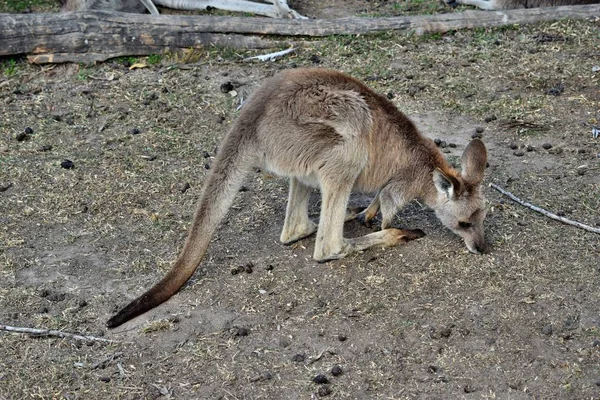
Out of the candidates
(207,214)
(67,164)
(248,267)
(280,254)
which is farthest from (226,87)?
(207,214)

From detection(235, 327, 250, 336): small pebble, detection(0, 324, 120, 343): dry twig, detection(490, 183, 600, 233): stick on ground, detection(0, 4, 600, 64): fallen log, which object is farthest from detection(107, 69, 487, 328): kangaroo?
detection(0, 4, 600, 64): fallen log

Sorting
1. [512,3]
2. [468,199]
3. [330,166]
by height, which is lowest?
[468,199]

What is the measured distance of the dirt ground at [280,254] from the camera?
13.5ft

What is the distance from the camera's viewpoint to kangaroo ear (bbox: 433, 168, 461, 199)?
4.85 meters

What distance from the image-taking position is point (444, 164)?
5.05m

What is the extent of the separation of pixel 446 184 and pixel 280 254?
3.33 feet

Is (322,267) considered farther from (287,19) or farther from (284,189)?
(287,19)

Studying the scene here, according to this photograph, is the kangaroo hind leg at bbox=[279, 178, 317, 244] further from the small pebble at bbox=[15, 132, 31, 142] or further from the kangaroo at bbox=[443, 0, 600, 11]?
the kangaroo at bbox=[443, 0, 600, 11]

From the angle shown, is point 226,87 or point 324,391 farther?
point 226,87

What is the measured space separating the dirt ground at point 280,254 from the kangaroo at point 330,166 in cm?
13

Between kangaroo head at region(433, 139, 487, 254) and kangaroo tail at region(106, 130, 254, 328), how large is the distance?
43.0 inches

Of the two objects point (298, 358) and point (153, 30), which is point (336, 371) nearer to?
point (298, 358)

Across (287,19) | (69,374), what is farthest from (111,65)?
(69,374)

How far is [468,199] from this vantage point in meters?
5.00
